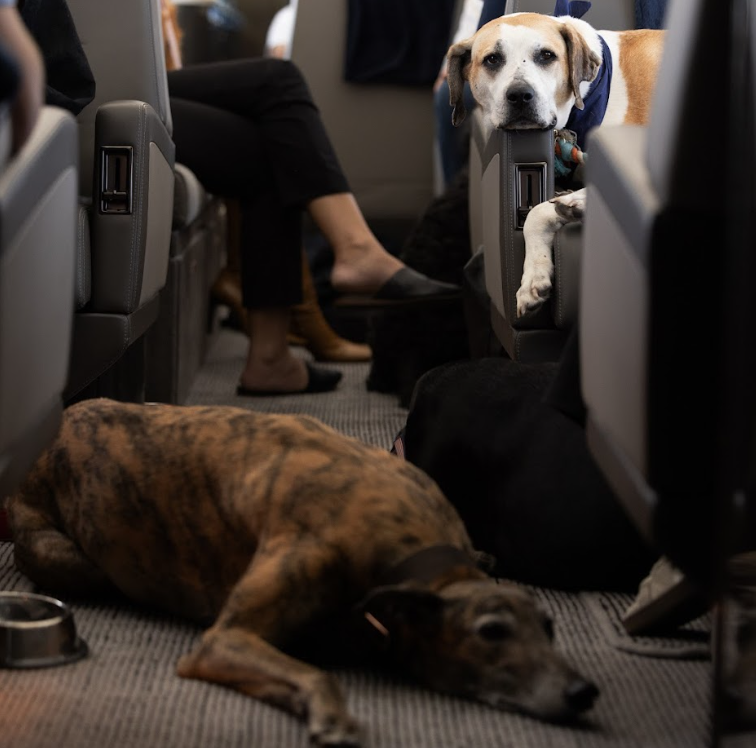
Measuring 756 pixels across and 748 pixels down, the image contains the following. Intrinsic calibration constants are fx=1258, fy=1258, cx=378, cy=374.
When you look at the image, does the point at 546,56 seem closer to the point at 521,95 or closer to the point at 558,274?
the point at 521,95

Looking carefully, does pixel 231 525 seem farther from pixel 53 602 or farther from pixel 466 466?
pixel 466 466

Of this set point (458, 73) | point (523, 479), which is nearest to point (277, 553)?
point (523, 479)

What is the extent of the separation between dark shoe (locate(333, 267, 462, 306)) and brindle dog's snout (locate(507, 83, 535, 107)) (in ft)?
2.33

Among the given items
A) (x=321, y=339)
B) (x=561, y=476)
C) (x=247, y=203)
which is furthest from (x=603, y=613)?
(x=321, y=339)

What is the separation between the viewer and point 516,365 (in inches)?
81.4

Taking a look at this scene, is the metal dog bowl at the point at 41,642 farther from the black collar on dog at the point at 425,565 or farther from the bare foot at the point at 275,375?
the bare foot at the point at 275,375

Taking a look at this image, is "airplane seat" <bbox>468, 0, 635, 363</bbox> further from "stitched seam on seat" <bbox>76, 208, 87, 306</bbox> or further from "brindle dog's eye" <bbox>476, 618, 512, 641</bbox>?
"brindle dog's eye" <bbox>476, 618, 512, 641</bbox>

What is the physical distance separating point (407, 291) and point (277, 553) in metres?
1.60

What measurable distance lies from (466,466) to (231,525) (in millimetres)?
514

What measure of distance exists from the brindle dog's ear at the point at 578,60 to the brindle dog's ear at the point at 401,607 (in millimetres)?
1320

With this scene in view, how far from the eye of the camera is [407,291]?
2912 millimetres

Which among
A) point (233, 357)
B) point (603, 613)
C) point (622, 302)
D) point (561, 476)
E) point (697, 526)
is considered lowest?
point (233, 357)

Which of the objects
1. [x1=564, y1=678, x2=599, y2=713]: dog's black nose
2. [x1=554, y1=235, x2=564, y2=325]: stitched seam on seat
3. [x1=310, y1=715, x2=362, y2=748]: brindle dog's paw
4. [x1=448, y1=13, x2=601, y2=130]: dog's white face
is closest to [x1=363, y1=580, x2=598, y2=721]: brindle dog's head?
[x1=564, y1=678, x2=599, y2=713]: dog's black nose

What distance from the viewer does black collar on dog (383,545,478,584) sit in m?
1.35
